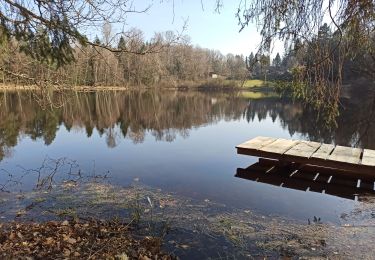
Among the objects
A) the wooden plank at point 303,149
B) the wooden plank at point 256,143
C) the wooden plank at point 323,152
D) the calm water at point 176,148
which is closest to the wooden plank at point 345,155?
the wooden plank at point 323,152

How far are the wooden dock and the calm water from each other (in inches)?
43.1

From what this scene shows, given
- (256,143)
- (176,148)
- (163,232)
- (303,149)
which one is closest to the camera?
(163,232)

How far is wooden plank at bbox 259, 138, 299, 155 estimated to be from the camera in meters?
10.6

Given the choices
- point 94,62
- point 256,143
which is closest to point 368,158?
point 256,143

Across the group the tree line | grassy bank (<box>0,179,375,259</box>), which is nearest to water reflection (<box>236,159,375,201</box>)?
grassy bank (<box>0,179,375,259</box>)

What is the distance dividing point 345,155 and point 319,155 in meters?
0.79

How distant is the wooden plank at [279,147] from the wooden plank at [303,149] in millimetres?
191

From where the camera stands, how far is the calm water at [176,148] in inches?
321

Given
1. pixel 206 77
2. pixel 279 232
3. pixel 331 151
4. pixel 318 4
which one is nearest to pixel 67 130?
pixel 331 151

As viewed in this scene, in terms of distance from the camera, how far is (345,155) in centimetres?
993

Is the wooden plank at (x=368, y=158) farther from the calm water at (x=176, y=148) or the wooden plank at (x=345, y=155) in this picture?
the calm water at (x=176, y=148)

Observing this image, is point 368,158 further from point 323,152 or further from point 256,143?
point 256,143

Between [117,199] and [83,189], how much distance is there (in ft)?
4.43

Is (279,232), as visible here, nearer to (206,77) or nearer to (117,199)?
(117,199)
